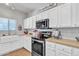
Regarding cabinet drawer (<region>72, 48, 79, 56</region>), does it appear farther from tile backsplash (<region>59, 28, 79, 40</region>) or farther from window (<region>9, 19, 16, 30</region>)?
window (<region>9, 19, 16, 30</region>)

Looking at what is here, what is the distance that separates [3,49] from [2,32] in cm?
92

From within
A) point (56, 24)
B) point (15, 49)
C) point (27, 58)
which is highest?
point (56, 24)

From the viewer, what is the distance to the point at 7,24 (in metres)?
3.36

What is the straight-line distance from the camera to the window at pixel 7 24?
3185 mm

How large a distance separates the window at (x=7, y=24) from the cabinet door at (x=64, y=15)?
2454 mm

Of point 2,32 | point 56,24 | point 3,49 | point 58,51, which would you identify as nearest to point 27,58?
point 58,51

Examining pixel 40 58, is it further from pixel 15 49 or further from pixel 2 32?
pixel 2 32

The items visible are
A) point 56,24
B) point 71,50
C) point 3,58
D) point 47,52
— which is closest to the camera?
point 3,58

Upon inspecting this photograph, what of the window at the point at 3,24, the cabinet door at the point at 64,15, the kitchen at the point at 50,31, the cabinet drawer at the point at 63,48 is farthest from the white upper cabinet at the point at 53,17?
the window at the point at 3,24

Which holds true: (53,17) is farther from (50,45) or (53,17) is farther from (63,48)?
(63,48)

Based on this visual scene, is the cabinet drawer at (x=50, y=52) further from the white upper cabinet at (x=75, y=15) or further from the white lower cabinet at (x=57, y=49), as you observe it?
the white upper cabinet at (x=75, y=15)

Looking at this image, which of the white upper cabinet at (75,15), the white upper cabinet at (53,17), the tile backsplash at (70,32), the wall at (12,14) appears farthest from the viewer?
the wall at (12,14)

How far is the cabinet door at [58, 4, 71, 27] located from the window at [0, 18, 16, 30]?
2.45m

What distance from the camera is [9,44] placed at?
276 centimetres
